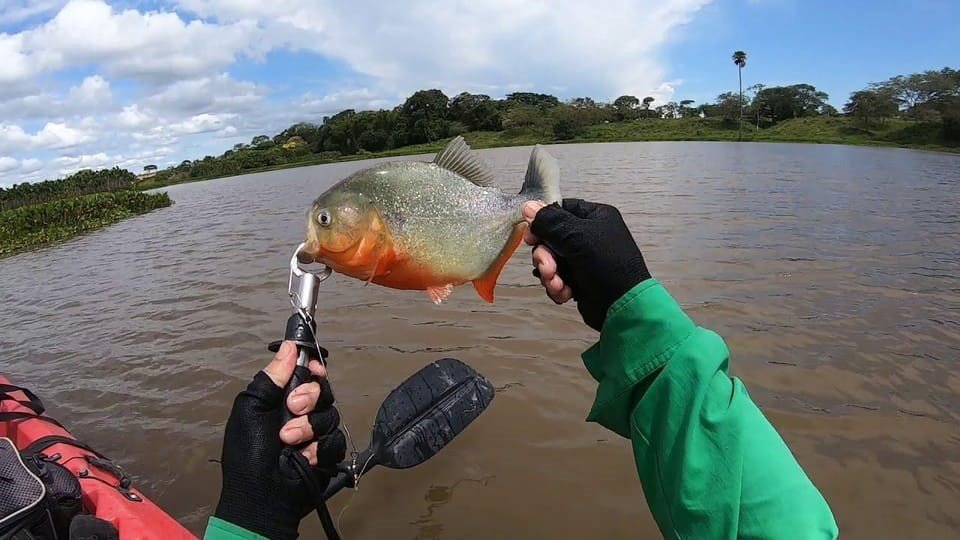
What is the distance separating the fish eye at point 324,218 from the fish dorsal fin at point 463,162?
504 mm

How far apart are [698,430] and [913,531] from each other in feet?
11.9

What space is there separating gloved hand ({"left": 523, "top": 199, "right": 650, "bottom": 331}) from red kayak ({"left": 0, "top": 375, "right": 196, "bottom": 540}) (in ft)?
8.59

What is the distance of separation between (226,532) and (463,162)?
60.8 inches

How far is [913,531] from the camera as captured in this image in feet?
12.2

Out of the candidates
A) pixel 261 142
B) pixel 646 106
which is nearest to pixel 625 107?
pixel 646 106

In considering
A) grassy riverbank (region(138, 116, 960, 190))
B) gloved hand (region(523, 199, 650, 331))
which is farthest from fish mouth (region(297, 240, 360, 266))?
grassy riverbank (region(138, 116, 960, 190))

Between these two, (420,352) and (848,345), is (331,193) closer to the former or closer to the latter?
(420,352)

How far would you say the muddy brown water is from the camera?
4.18 m

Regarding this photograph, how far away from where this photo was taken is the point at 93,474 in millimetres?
3414

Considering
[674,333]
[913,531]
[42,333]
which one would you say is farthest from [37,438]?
[42,333]

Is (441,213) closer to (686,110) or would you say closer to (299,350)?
(299,350)

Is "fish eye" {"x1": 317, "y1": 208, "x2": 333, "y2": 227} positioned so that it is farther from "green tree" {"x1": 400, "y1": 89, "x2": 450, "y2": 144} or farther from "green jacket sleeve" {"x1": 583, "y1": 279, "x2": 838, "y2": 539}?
"green tree" {"x1": 400, "y1": 89, "x2": 450, "y2": 144}

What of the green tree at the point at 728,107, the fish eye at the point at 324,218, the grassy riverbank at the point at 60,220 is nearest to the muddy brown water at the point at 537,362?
the fish eye at the point at 324,218

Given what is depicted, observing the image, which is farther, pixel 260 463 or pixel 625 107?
pixel 625 107
